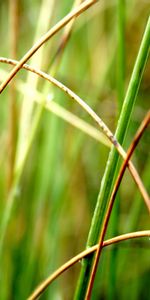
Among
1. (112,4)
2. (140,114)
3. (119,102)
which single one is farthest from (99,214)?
(112,4)

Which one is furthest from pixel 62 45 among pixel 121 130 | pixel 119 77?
pixel 121 130

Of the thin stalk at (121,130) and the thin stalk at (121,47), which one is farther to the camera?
the thin stalk at (121,47)

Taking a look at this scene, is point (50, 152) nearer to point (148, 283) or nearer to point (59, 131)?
point (59, 131)

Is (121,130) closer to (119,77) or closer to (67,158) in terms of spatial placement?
(119,77)

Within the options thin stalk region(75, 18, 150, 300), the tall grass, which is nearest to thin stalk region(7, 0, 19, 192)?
the tall grass

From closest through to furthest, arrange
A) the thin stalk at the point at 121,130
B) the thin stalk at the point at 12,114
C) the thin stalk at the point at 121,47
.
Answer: the thin stalk at the point at 121,130 < the thin stalk at the point at 121,47 < the thin stalk at the point at 12,114

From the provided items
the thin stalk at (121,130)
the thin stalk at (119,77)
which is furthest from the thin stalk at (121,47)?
the thin stalk at (121,130)

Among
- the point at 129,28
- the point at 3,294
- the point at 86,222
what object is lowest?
the point at 3,294

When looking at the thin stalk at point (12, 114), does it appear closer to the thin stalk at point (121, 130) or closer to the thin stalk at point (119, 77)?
the thin stalk at point (119, 77)

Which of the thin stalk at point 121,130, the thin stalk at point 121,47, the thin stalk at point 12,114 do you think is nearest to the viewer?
the thin stalk at point 121,130
